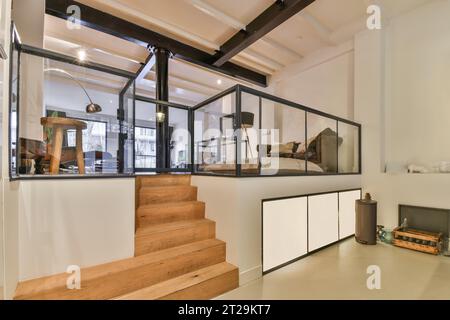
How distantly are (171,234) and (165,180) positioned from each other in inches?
34.2

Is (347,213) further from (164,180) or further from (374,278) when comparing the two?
(164,180)

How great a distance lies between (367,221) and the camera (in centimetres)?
311

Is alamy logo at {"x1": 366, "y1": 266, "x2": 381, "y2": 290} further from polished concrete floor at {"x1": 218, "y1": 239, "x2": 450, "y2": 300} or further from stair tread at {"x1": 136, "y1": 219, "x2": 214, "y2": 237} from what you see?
stair tread at {"x1": 136, "y1": 219, "x2": 214, "y2": 237}

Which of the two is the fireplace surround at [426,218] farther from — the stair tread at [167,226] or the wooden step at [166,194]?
the wooden step at [166,194]

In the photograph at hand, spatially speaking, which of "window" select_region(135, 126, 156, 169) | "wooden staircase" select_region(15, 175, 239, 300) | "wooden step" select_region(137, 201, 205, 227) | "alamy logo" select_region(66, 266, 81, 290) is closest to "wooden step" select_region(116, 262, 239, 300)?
"wooden staircase" select_region(15, 175, 239, 300)

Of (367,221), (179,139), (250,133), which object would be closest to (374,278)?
(367,221)

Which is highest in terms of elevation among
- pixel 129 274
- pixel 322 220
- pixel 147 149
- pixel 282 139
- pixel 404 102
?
pixel 404 102

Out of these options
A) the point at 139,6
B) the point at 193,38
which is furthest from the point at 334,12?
the point at 139,6

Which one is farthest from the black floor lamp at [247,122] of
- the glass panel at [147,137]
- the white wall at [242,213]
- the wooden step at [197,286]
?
the glass panel at [147,137]

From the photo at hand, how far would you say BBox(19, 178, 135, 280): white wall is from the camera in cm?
160

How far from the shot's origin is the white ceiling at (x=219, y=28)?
11.2 ft

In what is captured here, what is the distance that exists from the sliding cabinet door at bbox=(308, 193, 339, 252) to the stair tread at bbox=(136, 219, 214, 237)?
1.34 meters

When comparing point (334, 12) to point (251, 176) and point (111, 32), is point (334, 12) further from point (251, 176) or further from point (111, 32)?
point (111, 32)

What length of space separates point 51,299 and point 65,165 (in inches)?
41.4
